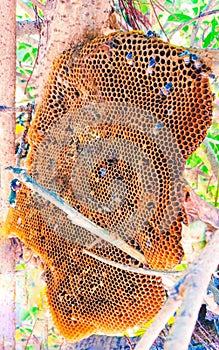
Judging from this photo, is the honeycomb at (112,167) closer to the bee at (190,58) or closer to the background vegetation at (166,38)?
the bee at (190,58)

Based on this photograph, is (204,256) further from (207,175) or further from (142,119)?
(207,175)

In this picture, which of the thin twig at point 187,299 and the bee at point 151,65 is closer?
the thin twig at point 187,299

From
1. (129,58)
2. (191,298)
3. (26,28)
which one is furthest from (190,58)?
(26,28)

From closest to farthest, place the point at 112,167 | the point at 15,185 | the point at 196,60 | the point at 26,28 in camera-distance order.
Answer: the point at 196,60 → the point at 112,167 → the point at 15,185 → the point at 26,28

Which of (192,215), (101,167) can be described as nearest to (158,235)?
(192,215)

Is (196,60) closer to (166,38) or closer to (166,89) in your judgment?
(166,89)

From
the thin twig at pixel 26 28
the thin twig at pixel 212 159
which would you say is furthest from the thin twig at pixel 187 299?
the thin twig at pixel 26 28
